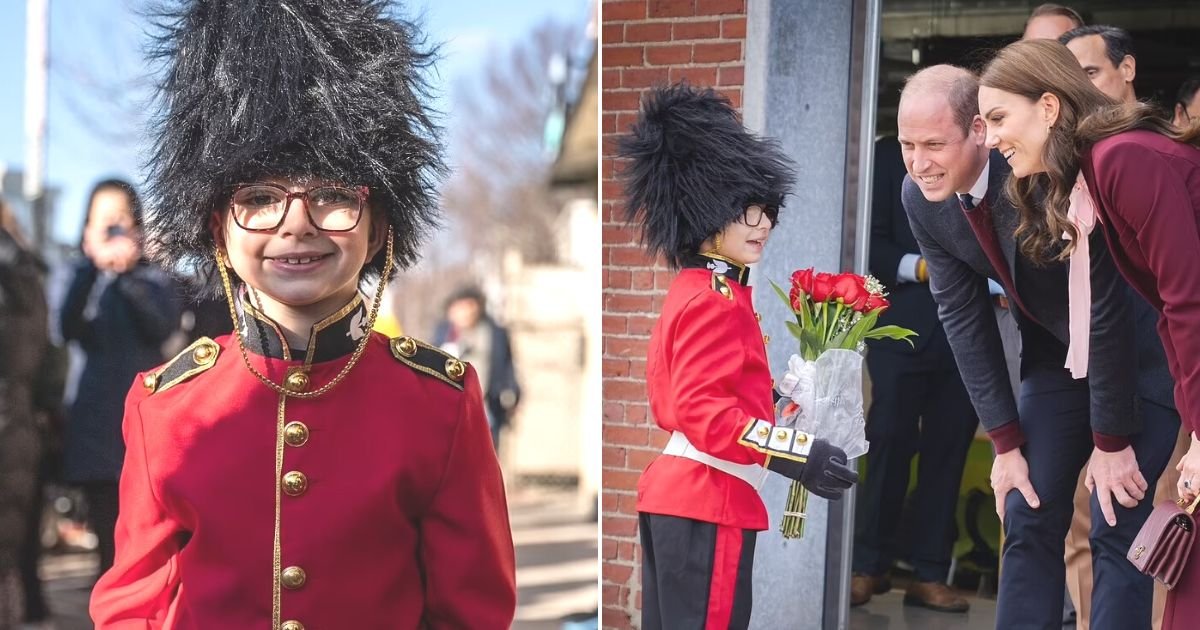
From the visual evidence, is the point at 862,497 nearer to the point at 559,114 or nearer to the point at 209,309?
the point at 209,309

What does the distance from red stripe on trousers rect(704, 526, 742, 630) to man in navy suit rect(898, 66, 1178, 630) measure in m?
0.71

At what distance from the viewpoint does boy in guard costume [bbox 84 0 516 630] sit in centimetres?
265

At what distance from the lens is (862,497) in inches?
220

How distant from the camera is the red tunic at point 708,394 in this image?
11.4 ft

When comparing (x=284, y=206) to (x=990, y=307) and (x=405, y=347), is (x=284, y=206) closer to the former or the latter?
(x=405, y=347)

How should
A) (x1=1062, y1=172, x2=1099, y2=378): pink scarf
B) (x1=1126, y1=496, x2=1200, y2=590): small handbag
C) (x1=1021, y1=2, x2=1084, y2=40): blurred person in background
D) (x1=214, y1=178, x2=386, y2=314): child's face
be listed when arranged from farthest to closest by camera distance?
(x1=1021, y1=2, x2=1084, y2=40): blurred person in background, (x1=1062, y1=172, x2=1099, y2=378): pink scarf, (x1=1126, y1=496, x2=1200, y2=590): small handbag, (x1=214, y1=178, x2=386, y2=314): child's face

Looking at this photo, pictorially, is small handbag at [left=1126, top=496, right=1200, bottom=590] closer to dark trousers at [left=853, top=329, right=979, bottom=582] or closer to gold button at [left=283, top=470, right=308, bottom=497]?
gold button at [left=283, top=470, right=308, bottom=497]

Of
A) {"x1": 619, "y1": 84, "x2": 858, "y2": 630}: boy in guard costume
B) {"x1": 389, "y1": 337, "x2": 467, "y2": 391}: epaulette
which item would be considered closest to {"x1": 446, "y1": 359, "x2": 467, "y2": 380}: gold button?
{"x1": 389, "y1": 337, "x2": 467, "y2": 391}: epaulette

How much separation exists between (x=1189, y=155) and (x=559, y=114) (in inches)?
632

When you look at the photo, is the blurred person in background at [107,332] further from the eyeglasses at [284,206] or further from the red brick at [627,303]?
the eyeglasses at [284,206]

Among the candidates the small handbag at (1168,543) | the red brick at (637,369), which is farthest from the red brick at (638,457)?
the small handbag at (1168,543)

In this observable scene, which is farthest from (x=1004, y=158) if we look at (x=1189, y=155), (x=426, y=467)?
(x=426, y=467)

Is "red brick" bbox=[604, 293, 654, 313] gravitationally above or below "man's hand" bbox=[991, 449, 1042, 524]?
above

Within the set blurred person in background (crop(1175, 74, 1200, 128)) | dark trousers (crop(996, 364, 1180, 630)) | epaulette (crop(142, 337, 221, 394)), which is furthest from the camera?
blurred person in background (crop(1175, 74, 1200, 128))
